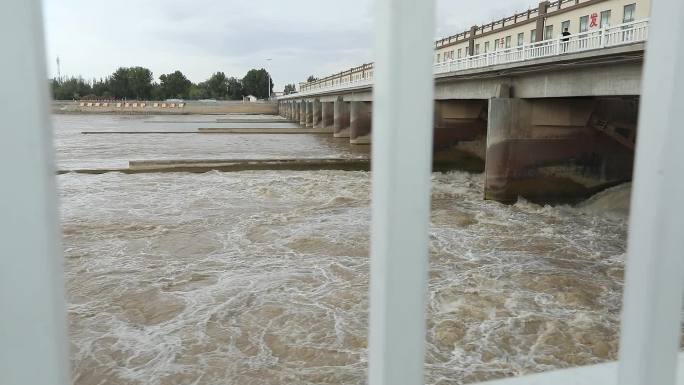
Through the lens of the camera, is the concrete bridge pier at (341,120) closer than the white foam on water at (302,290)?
No

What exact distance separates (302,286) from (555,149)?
948 cm

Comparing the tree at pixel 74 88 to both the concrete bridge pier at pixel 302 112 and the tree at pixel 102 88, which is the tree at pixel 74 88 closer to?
the tree at pixel 102 88

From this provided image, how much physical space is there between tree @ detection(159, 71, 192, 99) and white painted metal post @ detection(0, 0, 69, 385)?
113 meters

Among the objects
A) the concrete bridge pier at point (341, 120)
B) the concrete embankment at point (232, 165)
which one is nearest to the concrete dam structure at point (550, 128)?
the concrete embankment at point (232, 165)

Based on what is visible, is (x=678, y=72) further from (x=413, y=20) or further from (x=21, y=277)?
(x=21, y=277)

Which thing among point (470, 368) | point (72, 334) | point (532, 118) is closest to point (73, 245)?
point (72, 334)

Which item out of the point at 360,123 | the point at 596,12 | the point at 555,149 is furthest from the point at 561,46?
the point at 360,123

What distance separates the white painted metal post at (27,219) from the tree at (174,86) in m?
113

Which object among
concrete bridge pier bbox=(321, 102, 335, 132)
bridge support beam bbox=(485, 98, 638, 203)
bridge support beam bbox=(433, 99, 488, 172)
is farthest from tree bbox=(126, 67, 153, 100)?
bridge support beam bbox=(485, 98, 638, 203)

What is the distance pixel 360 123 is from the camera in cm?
3127

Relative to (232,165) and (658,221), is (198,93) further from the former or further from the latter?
(658,221)

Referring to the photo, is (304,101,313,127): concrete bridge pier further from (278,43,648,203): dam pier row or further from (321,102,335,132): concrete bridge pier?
(278,43,648,203): dam pier row

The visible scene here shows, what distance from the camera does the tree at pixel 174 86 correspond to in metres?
106

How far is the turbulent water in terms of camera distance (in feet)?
16.7
